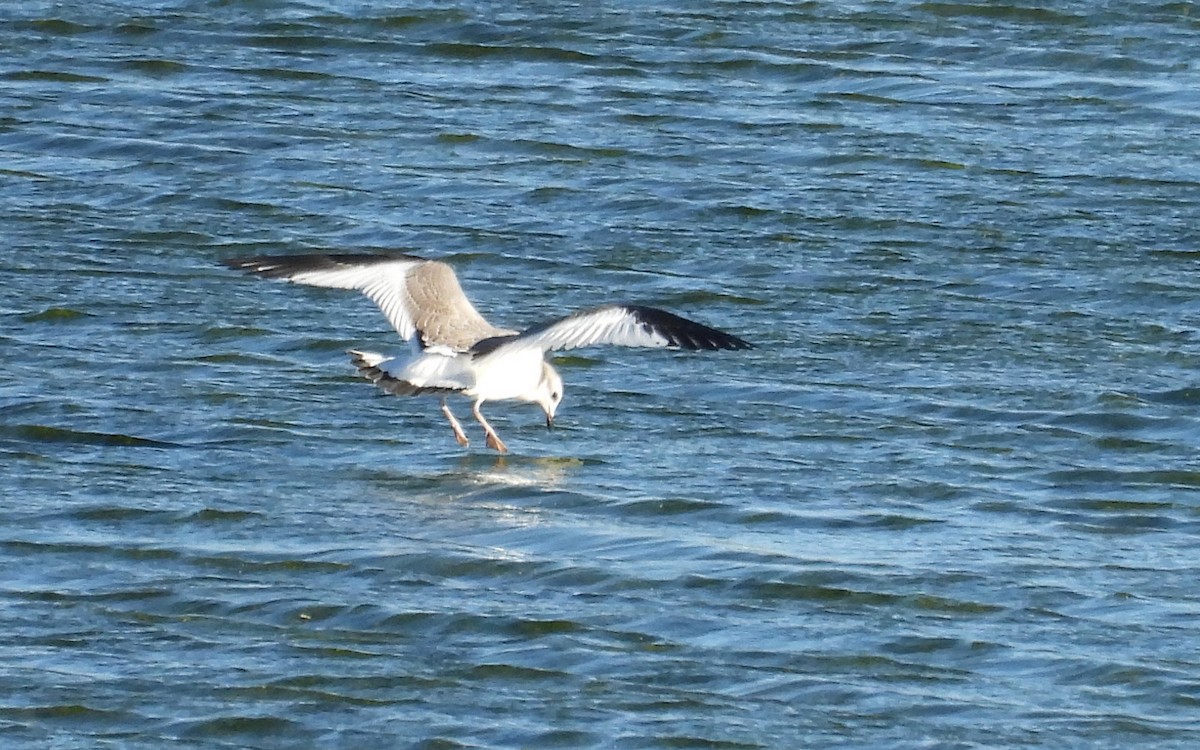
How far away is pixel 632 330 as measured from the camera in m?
8.70

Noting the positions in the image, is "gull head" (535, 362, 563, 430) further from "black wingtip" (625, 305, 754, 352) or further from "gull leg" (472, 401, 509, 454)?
"black wingtip" (625, 305, 754, 352)

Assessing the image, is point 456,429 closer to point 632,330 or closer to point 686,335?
point 632,330

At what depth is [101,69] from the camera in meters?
14.8

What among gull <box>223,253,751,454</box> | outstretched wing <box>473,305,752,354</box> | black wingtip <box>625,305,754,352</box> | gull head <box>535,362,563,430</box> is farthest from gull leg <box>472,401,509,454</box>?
black wingtip <box>625,305,754,352</box>

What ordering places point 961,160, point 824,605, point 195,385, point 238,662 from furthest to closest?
1. point 961,160
2. point 195,385
3. point 824,605
4. point 238,662

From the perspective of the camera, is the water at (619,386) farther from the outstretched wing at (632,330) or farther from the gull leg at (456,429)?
the outstretched wing at (632,330)

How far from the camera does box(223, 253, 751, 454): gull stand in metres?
8.68

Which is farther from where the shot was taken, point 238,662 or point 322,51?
point 322,51

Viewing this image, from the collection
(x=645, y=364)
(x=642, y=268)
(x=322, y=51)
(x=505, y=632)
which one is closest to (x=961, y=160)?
(x=642, y=268)

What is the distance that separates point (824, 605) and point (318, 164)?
20.9 feet

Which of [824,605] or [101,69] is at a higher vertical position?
[101,69]

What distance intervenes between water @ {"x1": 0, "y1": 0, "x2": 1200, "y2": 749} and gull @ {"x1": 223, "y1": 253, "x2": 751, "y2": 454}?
262mm

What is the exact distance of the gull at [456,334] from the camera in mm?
8680

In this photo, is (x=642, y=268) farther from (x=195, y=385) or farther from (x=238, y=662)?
(x=238, y=662)
